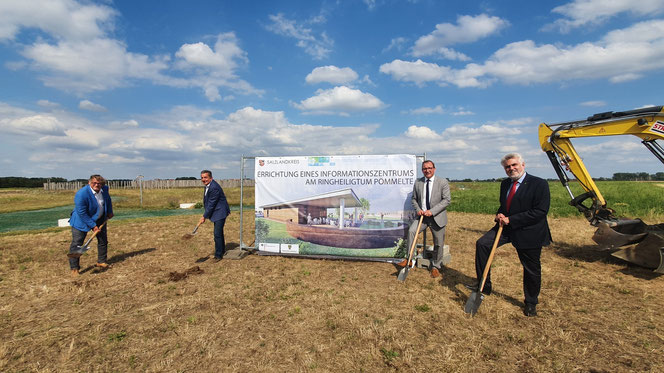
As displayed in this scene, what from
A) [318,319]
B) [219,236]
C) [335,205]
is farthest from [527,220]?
[219,236]

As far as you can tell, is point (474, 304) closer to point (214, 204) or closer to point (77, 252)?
point (214, 204)

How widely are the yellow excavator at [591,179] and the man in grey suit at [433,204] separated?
3961mm

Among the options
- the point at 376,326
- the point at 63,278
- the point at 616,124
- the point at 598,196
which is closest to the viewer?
the point at 376,326

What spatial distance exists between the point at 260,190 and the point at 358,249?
3103 mm

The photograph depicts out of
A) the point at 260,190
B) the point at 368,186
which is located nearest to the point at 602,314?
the point at 368,186

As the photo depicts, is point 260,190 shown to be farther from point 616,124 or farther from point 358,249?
point 616,124

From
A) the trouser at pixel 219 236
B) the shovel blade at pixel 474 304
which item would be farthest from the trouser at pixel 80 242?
the shovel blade at pixel 474 304

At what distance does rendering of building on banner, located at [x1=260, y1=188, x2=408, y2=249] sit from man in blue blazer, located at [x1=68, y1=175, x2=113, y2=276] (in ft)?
12.7

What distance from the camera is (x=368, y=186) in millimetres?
8117

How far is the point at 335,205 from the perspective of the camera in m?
8.38

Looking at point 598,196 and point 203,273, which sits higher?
point 598,196

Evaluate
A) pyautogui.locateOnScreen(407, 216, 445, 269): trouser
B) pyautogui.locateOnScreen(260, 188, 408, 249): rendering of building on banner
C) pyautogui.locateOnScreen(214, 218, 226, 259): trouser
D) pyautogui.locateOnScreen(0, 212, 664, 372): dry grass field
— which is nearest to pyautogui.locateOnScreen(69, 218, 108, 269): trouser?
pyautogui.locateOnScreen(0, 212, 664, 372): dry grass field

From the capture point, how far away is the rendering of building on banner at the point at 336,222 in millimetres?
8055

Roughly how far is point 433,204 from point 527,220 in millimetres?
A: 2314
